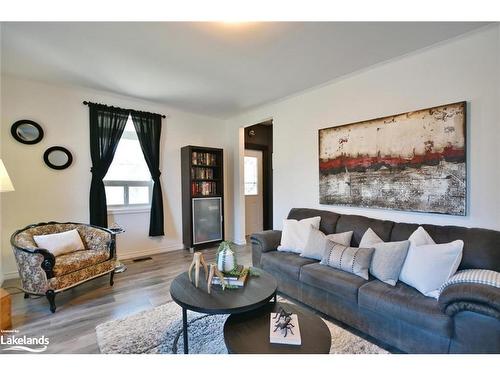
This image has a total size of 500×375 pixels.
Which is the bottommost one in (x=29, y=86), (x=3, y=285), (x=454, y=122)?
(x=3, y=285)

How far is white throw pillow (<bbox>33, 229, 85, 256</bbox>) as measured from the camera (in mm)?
2763

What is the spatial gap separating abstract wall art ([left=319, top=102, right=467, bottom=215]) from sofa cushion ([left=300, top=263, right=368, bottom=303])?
1053 mm

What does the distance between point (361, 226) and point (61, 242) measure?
3404mm

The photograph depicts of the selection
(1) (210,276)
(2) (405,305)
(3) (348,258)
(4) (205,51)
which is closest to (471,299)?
(2) (405,305)

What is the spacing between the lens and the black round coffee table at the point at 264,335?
134cm

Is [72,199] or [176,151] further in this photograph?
[176,151]

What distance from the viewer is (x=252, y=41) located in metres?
2.39

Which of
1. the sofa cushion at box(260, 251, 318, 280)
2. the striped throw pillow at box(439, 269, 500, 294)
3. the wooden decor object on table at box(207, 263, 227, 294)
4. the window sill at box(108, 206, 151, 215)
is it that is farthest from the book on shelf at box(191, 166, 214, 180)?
the striped throw pillow at box(439, 269, 500, 294)

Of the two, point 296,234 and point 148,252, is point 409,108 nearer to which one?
point 296,234

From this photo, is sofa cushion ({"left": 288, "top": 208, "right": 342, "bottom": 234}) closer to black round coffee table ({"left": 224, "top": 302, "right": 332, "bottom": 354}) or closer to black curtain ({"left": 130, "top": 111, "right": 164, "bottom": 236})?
black round coffee table ({"left": 224, "top": 302, "right": 332, "bottom": 354})

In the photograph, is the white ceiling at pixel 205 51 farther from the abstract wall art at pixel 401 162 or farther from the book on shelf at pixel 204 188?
the book on shelf at pixel 204 188

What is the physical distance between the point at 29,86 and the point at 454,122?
500 cm
